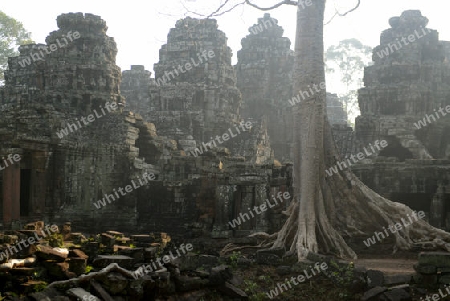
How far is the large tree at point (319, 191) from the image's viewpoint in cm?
1284

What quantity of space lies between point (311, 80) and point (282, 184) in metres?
4.88

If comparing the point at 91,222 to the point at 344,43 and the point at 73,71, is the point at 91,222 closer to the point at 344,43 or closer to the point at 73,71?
the point at 73,71

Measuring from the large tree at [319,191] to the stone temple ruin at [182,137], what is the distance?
369 cm

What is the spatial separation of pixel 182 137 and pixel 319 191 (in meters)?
17.3

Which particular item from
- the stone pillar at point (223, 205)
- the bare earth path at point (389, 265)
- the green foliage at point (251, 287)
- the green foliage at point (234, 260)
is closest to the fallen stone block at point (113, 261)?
the green foliage at point (251, 287)

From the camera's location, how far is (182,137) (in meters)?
29.9

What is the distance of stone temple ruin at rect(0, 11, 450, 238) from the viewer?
18.6 m

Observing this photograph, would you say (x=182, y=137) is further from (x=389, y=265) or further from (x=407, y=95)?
(x=389, y=265)

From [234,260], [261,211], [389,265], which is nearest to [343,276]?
[389,265]

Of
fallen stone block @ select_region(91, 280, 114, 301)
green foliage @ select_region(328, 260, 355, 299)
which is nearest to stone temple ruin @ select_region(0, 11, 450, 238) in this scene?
green foliage @ select_region(328, 260, 355, 299)

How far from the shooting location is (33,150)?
62.3 feet

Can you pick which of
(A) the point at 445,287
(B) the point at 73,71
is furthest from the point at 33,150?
(A) the point at 445,287

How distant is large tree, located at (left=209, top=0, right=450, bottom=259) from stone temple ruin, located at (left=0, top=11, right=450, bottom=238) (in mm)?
3692

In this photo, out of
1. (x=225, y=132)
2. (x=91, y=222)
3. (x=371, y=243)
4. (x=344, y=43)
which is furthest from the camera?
(x=344, y=43)
